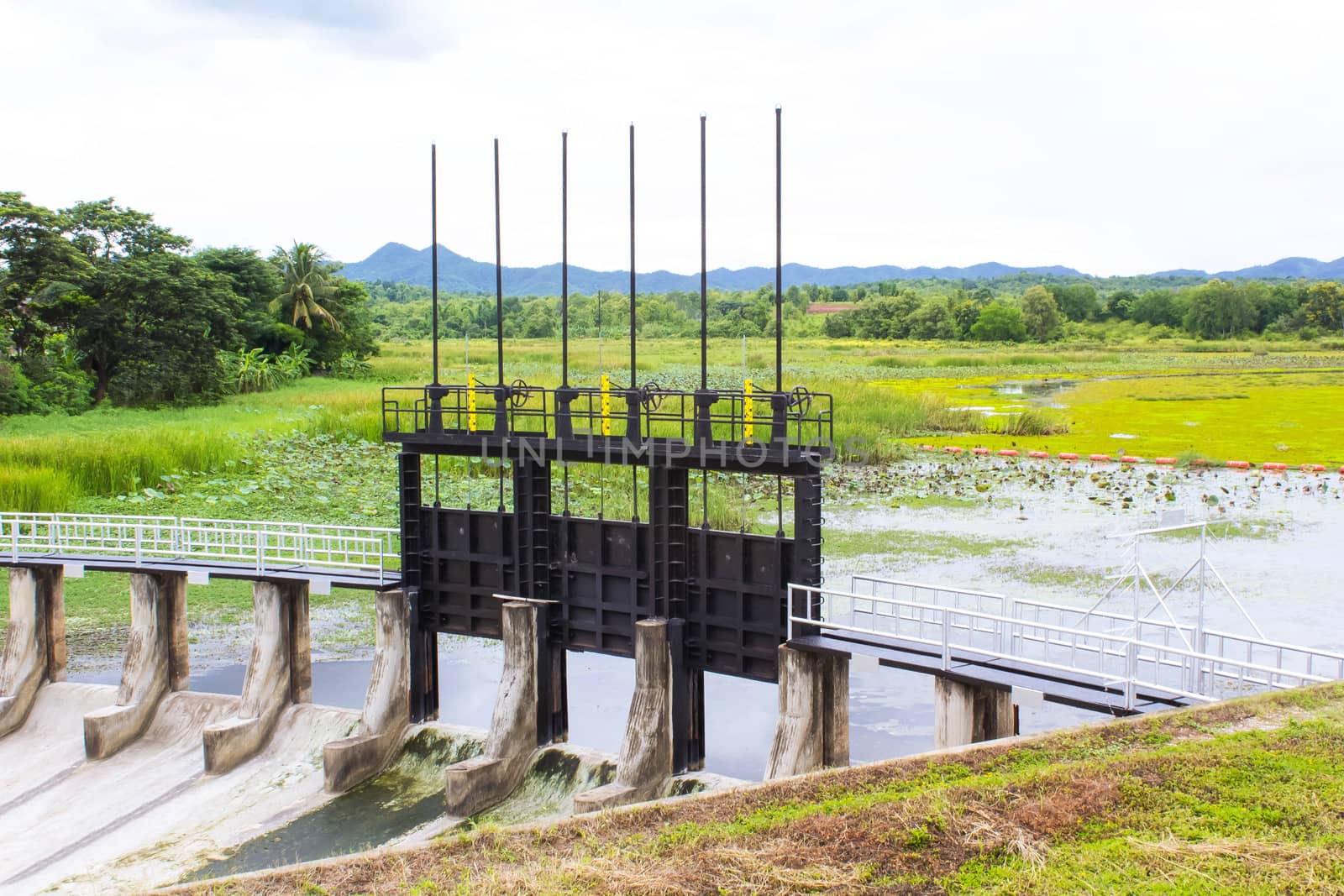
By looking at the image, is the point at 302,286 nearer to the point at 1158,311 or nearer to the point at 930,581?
the point at 930,581

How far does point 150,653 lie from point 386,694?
18.8 ft

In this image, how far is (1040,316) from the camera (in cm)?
10700

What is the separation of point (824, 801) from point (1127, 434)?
44.6 m

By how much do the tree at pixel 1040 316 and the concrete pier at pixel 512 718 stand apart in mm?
93488

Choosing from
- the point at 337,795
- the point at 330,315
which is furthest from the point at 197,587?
the point at 330,315

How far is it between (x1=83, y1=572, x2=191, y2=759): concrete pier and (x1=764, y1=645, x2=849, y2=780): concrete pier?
13.1m

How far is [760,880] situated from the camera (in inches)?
408

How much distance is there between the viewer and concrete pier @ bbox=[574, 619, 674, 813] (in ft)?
59.9

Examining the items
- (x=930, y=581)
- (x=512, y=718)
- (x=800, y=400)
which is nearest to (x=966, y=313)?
(x=930, y=581)

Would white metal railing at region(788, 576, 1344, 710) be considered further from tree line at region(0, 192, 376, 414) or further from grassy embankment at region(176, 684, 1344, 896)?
tree line at region(0, 192, 376, 414)

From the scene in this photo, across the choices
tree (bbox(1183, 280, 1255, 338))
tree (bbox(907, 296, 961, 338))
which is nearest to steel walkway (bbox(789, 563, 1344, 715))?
tree (bbox(907, 296, 961, 338))

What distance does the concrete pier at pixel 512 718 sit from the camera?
19.3m

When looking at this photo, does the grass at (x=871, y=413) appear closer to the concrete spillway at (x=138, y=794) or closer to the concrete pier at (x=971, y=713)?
the concrete spillway at (x=138, y=794)

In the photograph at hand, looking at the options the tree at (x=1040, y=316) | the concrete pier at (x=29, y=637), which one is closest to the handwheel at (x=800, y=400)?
the concrete pier at (x=29, y=637)
